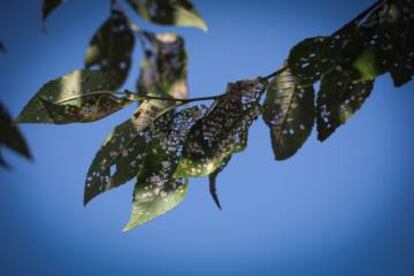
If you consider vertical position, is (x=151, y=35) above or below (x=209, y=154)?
above

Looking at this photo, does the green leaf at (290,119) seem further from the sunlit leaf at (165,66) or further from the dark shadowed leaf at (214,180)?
the sunlit leaf at (165,66)

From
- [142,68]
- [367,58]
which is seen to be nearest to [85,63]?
[142,68]

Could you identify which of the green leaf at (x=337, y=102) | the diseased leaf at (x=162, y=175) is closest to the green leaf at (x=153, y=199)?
the diseased leaf at (x=162, y=175)

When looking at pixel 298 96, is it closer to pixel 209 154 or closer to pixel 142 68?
pixel 209 154

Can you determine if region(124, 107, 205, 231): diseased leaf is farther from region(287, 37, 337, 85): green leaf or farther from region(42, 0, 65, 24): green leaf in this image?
region(42, 0, 65, 24): green leaf

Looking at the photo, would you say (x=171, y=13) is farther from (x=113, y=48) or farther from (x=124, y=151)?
(x=124, y=151)

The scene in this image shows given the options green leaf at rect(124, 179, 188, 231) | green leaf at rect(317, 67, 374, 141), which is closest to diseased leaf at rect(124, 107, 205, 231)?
green leaf at rect(124, 179, 188, 231)

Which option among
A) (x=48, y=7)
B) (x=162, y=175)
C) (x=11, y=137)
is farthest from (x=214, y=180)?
(x=48, y=7)
